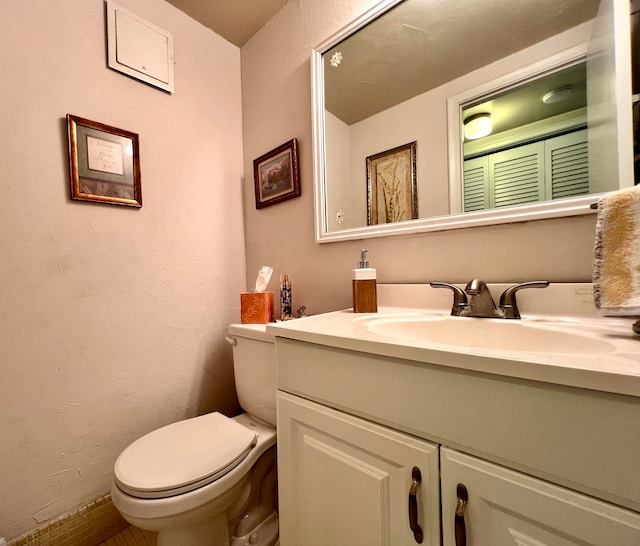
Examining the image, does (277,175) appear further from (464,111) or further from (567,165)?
(567,165)

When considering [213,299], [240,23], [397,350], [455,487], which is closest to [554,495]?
[455,487]

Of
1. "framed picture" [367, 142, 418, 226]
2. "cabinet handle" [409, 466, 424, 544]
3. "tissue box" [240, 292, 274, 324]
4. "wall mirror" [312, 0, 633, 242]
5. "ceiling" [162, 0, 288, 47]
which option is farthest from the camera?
"ceiling" [162, 0, 288, 47]

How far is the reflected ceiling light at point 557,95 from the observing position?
68 cm

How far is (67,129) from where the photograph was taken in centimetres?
90

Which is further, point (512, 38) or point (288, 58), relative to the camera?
point (288, 58)

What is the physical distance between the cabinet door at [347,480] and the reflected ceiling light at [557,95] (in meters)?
0.86

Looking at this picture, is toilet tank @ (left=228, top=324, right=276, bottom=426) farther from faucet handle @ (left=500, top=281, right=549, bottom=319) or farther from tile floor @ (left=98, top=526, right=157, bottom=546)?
faucet handle @ (left=500, top=281, right=549, bottom=319)

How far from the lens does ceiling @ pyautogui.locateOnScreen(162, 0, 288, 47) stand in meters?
1.16

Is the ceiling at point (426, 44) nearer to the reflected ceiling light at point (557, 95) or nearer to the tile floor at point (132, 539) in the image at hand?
the reflected ceiling light at point (557, 95)

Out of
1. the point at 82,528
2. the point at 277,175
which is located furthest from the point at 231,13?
the point at 82,528

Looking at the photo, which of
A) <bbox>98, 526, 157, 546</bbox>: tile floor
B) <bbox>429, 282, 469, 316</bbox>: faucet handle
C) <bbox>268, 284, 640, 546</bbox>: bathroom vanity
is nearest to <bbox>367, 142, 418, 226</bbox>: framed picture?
<bbox>429, 282, 469, 316</bbox>: faucet handle

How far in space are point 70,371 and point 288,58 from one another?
1.47 m

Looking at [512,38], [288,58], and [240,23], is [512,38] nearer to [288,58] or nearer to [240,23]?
[288,58]

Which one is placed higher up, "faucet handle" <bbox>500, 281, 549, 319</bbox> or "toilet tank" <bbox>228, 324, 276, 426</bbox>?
"faucet handle" <bbox>500, 281, 549, 319</bbox>
